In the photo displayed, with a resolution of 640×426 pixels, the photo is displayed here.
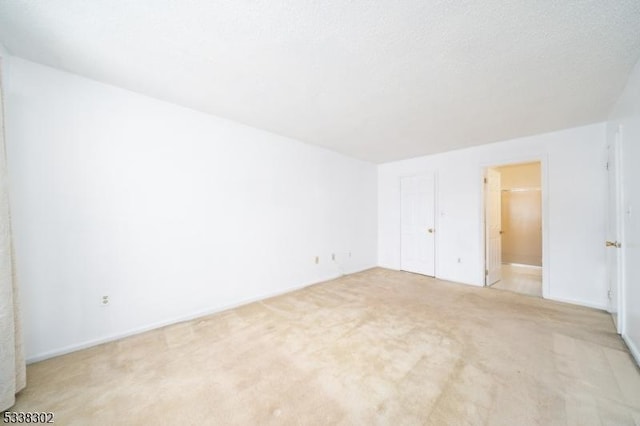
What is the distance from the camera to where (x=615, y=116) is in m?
2.49

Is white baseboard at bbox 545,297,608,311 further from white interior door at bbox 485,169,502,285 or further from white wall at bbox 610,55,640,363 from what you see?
white wall at bbox 610,55,640,363

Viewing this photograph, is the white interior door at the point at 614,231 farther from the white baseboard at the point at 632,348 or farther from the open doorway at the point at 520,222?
the open doorway at the point at 520,222

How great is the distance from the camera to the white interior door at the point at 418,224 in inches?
180

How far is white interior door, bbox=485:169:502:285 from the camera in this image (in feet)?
13.0

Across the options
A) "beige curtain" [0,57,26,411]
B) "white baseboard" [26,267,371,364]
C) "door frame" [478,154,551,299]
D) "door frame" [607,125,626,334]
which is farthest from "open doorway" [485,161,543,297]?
"beige curtain" [0,57,26,411]

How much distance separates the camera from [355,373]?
1.75 meters

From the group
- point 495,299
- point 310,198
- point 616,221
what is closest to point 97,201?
point 310,198

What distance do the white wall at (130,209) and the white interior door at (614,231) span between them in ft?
12.3

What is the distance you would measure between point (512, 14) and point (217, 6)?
69.7 inches

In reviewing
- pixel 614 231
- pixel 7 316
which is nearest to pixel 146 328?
pixel 7 316

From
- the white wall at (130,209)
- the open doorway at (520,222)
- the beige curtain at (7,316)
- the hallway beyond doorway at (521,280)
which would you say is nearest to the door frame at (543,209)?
the hallway beyond doorway at (521,280)

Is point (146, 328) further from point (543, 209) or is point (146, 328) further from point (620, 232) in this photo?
point (543, 209)

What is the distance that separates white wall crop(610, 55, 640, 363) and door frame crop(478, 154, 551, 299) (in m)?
1.19

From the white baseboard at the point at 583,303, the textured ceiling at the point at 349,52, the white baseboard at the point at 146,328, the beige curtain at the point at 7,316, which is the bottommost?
the white baseboard at the point at 583,303
